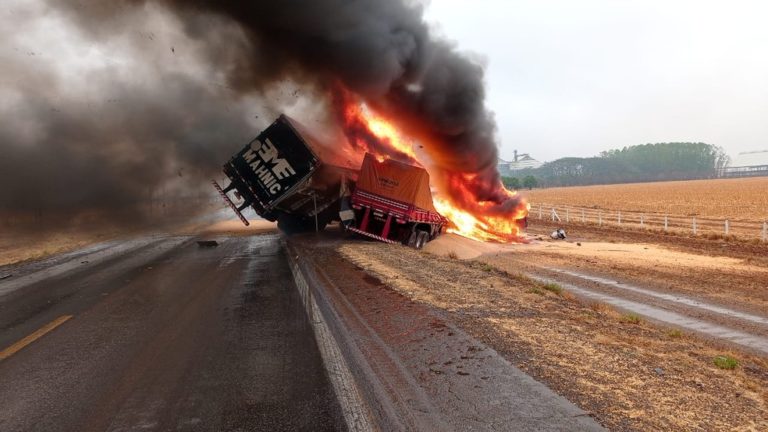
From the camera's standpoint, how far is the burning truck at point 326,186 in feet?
45.8

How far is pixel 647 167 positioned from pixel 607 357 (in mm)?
186990

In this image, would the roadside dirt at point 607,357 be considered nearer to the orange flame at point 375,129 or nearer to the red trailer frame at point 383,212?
the red trailer frame at point 383,212

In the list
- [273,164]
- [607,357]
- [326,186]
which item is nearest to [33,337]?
[607,357]

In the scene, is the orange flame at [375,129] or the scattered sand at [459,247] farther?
the orange flame at [375,129]

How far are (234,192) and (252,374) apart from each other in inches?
478

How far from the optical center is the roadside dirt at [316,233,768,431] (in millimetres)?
3490

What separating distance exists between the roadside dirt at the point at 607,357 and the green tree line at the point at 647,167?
15642 centimetres

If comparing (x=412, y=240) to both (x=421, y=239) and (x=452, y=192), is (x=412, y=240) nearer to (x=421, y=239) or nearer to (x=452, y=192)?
(x=421, y=239)

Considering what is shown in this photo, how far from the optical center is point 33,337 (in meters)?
5.50

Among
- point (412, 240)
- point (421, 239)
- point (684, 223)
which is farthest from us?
point (684, 223)

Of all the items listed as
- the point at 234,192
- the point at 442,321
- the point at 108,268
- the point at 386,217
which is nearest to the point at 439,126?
the point at 386,217

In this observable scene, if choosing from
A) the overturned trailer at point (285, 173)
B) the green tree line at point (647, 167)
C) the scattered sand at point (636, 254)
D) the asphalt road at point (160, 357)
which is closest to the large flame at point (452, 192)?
the scattered sand at point (636, 254)

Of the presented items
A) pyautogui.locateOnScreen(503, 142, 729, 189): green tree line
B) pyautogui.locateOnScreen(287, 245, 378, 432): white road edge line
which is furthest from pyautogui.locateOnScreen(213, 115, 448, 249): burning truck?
pyautogui.locateOnScreen(503, 142, 729, 189): green tree line

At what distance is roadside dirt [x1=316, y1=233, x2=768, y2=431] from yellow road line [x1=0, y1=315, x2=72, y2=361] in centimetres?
470
